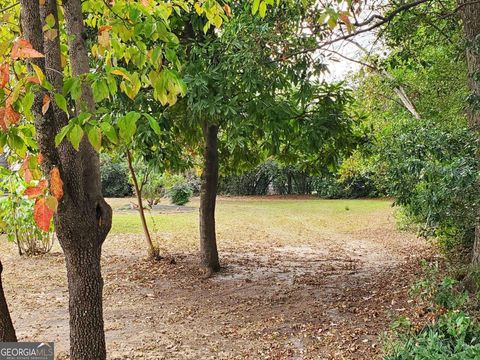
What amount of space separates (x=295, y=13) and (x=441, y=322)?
3609 mm

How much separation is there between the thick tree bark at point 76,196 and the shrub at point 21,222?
20.8 feet

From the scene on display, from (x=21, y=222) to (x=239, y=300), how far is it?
529 centimetres

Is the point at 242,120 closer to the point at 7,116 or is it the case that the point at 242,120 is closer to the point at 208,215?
the point at 208,215

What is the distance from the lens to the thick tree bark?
238 centimetres

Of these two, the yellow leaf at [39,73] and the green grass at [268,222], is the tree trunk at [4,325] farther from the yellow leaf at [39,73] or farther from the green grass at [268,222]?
the green grass at [268,222]

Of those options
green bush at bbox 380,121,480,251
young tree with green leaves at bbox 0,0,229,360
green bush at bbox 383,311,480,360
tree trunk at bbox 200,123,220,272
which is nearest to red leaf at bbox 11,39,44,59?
young tree with green leaves at bbox 0,0,229,360

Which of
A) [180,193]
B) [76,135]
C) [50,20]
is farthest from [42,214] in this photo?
[180,193]

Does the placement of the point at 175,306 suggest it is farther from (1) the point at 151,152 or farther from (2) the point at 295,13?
(2) the point at 295,13

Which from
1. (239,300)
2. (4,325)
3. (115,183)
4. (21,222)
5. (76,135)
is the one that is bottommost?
(239,300)

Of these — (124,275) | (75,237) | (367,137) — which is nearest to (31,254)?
(124,275)

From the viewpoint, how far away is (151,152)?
22.4 ft

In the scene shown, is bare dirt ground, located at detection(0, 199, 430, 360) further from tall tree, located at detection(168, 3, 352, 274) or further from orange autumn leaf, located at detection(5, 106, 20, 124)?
orange autumn leaf, located at detection(5, 106, 20, 124)

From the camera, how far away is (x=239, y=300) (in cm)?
663

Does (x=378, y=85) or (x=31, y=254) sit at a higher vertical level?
(x=378, y=85)
